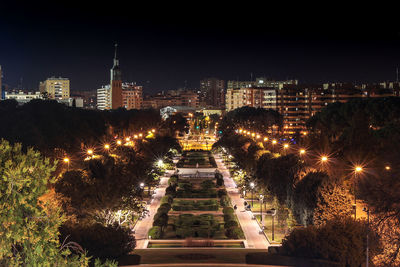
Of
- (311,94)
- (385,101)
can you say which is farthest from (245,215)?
(311,94)

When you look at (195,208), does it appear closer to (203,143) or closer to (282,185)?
(282,185)

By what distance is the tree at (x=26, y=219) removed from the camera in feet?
46.1

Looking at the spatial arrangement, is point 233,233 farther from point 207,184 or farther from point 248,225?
point 207,184

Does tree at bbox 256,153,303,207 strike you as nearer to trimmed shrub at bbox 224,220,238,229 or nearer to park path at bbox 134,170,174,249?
trimmed shrub at bbox 224,220,238,229

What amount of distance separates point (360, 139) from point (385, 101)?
82.5ft

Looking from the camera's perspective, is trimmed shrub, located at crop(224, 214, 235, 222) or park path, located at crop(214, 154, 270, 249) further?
trimmed shrub, located at crop(224, 214, 235, 222)

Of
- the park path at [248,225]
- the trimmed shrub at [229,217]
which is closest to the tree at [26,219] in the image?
the park path at [248,225]

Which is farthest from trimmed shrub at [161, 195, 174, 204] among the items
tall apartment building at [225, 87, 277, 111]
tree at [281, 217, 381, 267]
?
tall apartment building at [225, 87, 277, 111]

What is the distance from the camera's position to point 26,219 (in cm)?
1401

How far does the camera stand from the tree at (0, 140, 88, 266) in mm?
14047

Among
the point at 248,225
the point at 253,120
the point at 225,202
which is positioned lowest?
the point at 248,225

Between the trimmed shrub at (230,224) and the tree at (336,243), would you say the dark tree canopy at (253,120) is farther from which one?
the tree at (336,243)

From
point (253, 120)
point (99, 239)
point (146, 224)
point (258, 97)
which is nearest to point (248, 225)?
point (146, 224)

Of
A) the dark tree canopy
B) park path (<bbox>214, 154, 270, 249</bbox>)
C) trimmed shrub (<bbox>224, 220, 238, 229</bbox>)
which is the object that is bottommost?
park path (<bbox>214, 154, 270, 249</bbox>)
